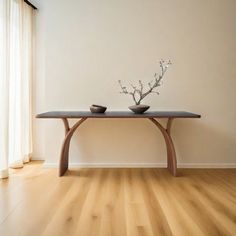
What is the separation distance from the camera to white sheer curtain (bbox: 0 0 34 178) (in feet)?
9.52

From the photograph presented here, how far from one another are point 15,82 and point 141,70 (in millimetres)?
1766

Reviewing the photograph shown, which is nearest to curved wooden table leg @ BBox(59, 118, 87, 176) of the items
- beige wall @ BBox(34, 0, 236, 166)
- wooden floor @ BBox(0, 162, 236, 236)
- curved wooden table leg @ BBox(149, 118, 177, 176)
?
wooden floor @ BBox(0, 162, 236, 236)

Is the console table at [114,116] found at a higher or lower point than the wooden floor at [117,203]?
higher

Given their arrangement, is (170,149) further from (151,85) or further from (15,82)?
(15,82)

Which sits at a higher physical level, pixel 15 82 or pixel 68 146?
pixel 15 82

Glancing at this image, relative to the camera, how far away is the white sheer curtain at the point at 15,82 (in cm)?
290

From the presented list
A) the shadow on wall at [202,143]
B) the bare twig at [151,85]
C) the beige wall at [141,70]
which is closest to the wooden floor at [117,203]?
the shadow on wall at [202,143]

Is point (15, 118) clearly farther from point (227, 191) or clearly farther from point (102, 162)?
point (227, 191)

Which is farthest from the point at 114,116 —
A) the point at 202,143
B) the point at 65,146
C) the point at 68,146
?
the point at 202,143

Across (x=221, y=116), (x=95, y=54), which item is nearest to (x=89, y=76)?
(x=95, y=54)

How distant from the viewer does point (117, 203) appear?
7.45 ft

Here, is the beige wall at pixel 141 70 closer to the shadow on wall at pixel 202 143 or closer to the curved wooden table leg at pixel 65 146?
the shadow on wall at pixel 202 143

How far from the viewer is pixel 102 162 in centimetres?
354

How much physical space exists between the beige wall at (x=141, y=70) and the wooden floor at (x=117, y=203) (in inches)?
15.5
